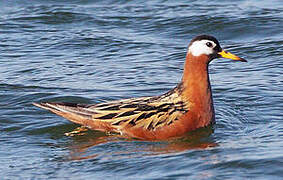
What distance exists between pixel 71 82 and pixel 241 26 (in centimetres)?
587

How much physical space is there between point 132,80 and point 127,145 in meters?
3.77

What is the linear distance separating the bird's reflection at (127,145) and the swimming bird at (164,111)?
12 centimetres

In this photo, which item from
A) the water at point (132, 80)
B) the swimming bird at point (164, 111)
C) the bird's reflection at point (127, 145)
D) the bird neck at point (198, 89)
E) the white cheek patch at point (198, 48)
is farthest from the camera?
the white cheek patch at point (198, 48)

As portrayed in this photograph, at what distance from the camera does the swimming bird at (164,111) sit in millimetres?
10992

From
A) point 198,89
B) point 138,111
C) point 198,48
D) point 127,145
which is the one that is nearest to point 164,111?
point 138,111

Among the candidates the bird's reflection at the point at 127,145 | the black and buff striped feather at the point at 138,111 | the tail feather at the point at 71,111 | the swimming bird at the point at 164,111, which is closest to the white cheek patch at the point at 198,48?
the swimming bird at the point at 164,111

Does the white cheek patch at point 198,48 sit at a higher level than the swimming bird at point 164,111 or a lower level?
higher

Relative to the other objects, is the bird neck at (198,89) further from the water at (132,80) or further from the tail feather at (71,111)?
the tail feather at (71,111)

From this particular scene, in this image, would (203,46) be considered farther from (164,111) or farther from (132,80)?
(132,80)

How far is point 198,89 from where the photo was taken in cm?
1129

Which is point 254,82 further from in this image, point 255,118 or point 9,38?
point 9,38

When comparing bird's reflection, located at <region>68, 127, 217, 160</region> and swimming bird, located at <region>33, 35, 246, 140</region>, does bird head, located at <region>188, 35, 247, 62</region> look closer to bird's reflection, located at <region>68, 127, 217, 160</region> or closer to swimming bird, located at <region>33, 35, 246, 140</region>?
swimming bird, located at <region>33, 35, 246, 140</region>

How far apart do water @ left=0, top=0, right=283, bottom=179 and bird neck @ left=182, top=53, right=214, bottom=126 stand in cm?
28

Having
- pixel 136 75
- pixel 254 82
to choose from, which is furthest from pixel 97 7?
pixel 254 82
